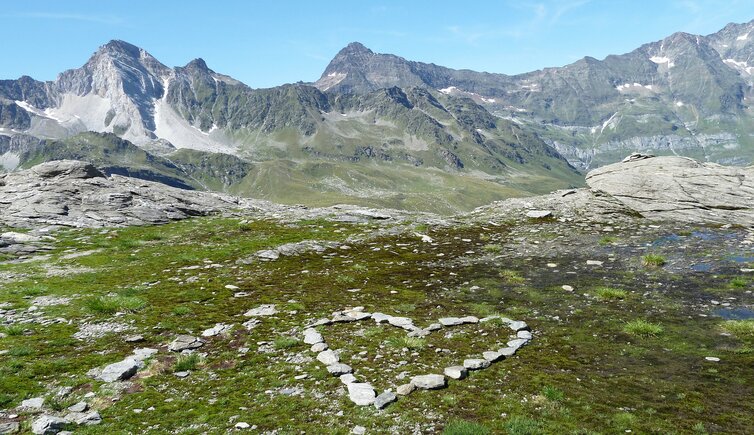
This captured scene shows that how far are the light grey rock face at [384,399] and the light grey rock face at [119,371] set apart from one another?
24.5 ft

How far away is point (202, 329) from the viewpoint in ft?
54.3

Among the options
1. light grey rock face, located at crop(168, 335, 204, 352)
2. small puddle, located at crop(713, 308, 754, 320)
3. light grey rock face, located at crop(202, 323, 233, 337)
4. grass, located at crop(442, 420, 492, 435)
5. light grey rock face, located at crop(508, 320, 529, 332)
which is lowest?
light grey rock face, located at crop(202, 323, 233, 337)

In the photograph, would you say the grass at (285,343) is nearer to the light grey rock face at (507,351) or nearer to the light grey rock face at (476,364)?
the light grey rock face at (476,364)

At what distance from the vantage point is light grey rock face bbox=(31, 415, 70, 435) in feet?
33.2

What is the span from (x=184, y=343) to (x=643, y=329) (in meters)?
15.9

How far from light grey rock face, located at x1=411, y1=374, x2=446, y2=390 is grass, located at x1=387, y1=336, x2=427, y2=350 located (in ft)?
7.53

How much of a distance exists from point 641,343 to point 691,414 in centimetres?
433

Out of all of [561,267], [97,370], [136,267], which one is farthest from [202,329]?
[561,267]

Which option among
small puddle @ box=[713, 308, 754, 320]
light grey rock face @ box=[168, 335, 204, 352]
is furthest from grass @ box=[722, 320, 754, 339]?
light grey rock face @ box=[168, 335, 204, 352]

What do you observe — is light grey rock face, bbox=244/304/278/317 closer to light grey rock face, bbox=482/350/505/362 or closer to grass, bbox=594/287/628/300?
light grey rock face, bbox=482/350/505/362

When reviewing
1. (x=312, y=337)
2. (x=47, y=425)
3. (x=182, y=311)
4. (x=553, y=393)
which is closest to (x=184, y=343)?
(x=182, y=311)

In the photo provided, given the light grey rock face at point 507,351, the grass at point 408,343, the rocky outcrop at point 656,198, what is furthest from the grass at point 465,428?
the rocky outcrop at point 656,198

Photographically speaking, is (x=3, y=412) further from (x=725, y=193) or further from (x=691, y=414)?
(x=725, y=193)

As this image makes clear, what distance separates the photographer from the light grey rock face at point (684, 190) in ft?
120
